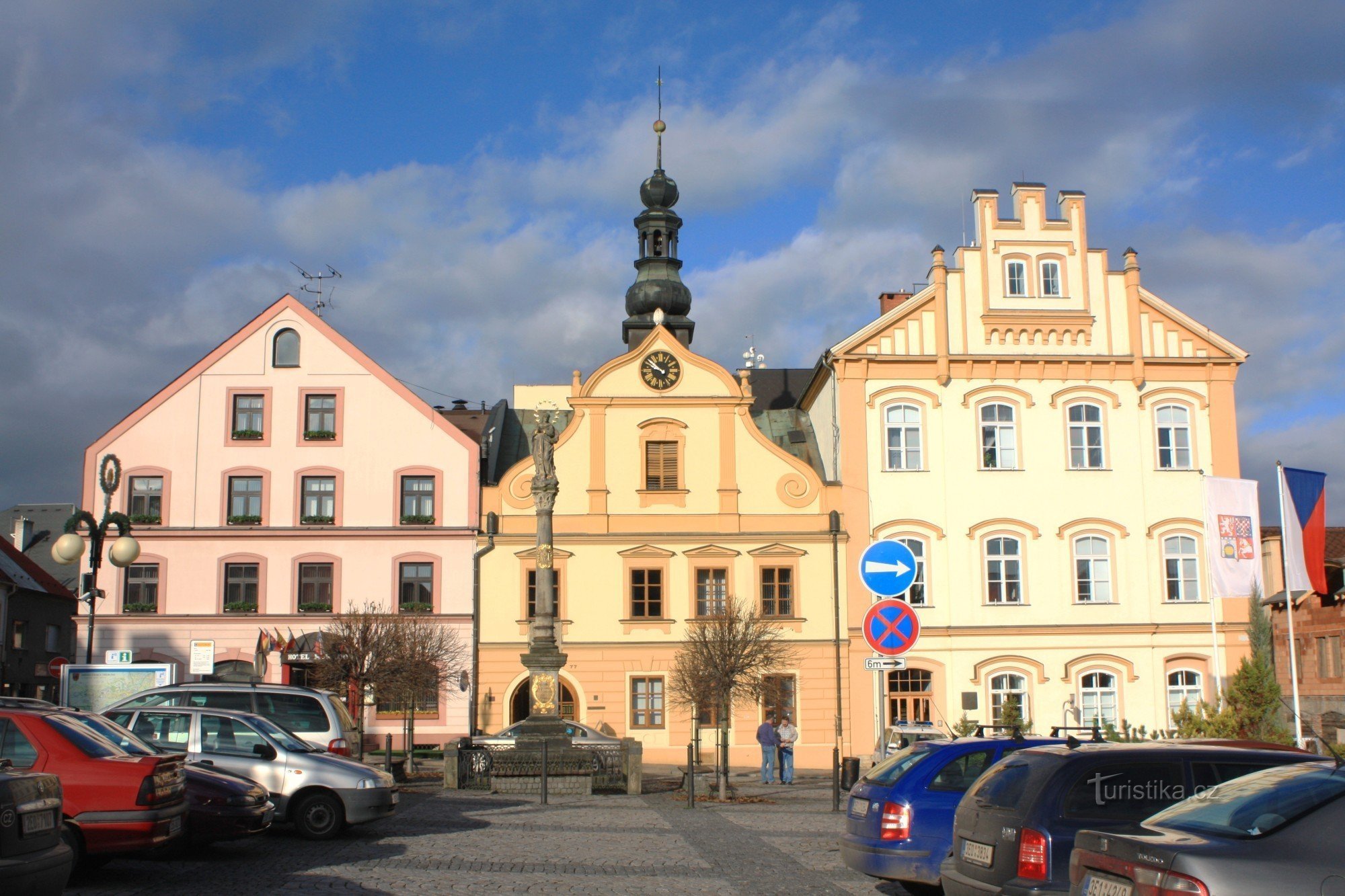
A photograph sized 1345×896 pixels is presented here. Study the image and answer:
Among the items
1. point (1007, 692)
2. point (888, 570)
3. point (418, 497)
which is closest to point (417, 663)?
point (418, 497)

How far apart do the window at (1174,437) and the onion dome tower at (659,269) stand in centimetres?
1617

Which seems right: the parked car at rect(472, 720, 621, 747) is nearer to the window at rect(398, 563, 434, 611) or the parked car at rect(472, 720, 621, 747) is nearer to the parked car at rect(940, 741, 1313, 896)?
the window at rect(398, 563, 434, 611)

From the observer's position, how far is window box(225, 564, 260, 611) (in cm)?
3728

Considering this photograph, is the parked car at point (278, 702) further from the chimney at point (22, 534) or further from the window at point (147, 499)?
the chimney at point (22, 534)

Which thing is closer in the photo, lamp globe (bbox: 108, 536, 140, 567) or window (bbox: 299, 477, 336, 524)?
lamp globe (bbox: 108, 536, 140, 567)

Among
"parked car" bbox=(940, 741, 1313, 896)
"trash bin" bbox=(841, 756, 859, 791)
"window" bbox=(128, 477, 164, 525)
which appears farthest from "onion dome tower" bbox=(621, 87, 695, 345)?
"parked car" bbox=(940, 741, 1313, 896)

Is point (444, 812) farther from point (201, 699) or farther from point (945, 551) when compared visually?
point (945, 551)

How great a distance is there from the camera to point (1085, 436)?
127ft

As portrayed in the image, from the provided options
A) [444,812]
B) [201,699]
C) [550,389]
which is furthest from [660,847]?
[550,389]

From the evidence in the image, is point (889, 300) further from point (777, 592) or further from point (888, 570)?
point (888, 570)

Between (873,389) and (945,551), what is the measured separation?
202 inches

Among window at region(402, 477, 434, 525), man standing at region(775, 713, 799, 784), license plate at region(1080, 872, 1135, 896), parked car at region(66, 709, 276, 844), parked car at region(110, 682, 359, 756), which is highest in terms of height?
window at region(402, 477, 434, 525)

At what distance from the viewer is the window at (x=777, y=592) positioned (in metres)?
37.6

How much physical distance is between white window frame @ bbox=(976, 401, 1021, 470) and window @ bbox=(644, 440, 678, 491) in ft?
29.4
